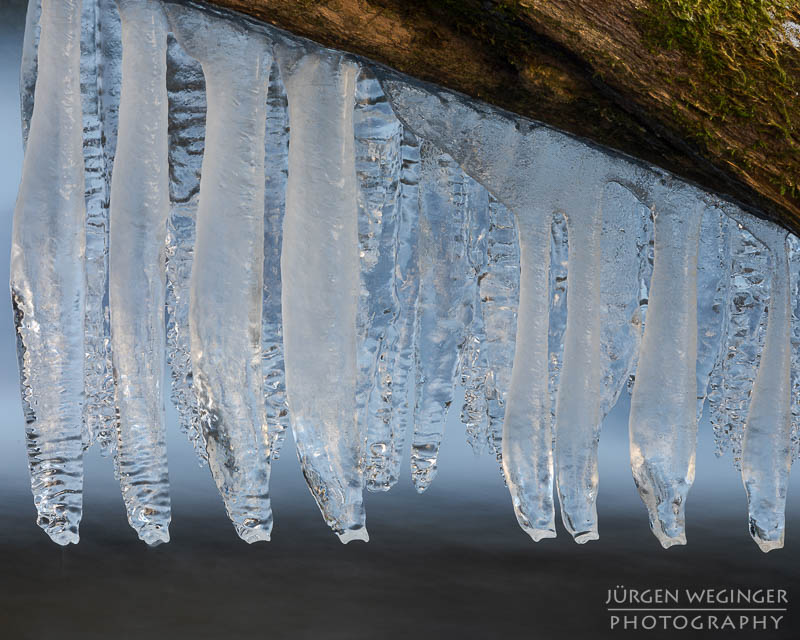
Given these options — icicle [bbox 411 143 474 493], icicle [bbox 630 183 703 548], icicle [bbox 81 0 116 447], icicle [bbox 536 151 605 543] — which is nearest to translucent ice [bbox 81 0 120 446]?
icicle [bbox 81 0 116 447]

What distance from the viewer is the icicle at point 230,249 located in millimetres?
620

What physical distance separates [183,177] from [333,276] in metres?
0.20

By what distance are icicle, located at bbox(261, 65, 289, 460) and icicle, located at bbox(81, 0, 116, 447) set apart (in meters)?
0.16

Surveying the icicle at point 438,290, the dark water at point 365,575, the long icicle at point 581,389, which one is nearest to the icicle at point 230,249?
the icicle at point 438,290

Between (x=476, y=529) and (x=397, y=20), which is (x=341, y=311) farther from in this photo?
(x=476, y=529)

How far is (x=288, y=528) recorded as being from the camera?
2951mm

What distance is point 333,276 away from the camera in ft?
2.11

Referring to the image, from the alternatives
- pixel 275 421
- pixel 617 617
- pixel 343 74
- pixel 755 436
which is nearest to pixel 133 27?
pixel 343 74

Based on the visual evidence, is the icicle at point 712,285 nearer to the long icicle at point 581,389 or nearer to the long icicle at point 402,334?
the long icicle at point 581,389

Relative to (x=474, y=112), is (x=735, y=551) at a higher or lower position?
lower

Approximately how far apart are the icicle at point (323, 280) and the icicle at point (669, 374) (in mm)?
310

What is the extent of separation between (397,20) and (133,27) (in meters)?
0.26

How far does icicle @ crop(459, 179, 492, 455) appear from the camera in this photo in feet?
2.64

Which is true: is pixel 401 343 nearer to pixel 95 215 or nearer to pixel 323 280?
pixel 323 280
